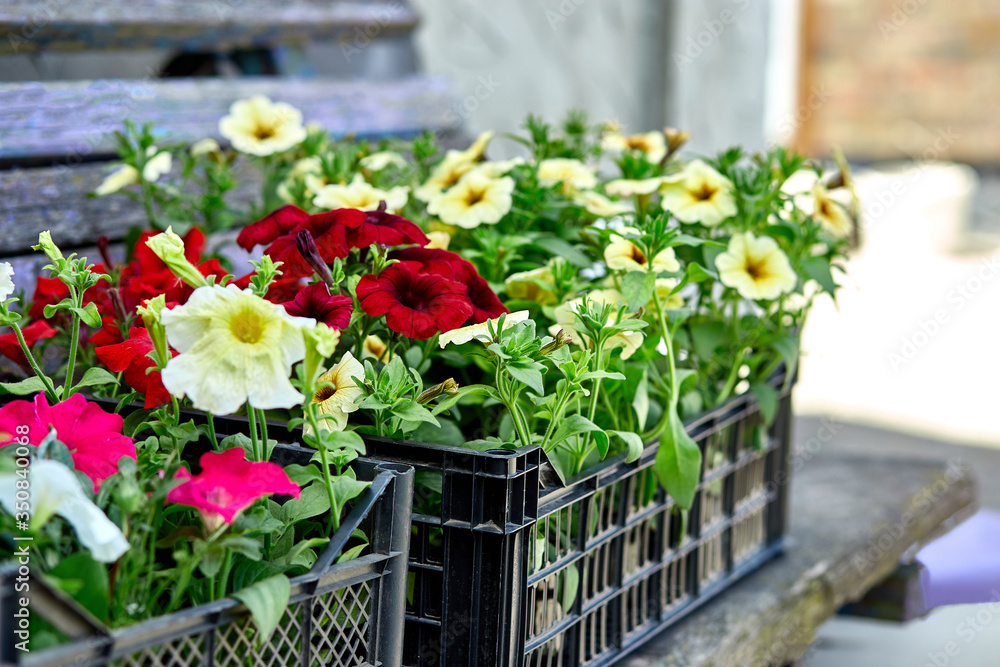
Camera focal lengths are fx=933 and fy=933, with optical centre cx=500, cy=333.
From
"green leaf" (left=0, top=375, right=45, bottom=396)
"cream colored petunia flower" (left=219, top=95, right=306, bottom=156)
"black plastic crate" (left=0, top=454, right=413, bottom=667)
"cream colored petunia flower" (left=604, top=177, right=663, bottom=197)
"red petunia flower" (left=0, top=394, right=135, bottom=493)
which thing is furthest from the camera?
"cream colored petunia flower" (left=219, top=95, right=306, bottom=156)

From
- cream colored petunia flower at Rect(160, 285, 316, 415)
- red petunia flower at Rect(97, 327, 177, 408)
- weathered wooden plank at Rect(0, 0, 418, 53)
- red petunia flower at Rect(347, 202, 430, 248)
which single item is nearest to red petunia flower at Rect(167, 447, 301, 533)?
cream colored petunia flower at Rect(160, 285, 316, 415)

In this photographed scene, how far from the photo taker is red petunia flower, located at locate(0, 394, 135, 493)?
0.59m

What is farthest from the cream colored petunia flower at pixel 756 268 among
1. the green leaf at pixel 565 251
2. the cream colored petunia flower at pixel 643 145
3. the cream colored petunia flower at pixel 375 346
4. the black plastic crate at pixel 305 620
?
the black plastic crate at pixel 305 620

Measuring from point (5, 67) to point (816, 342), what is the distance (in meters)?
4.22

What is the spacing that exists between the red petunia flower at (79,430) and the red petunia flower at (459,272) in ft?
0.91

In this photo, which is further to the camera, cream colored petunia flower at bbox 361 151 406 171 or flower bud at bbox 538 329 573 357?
cream colored petunia flower at bbox 361 151 406 171

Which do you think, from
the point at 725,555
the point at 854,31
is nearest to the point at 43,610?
the point at 725,555

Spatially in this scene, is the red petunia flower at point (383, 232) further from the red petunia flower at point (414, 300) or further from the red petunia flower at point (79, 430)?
the red petunia flower at point (79, 430)

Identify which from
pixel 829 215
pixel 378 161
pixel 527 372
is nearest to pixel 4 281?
pixel 527 372

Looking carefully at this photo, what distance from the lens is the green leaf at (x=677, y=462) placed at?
0.84 metres

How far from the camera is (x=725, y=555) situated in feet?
3.57

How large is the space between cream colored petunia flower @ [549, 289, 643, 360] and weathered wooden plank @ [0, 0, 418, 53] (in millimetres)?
819

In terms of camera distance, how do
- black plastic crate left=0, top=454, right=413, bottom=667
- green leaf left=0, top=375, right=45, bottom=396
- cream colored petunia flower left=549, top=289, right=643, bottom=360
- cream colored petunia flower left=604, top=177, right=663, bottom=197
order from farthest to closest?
cream colored petunia flower left=604, top=177, right=663, bottom=197, cream colored petunia flower left=549, top=289, right=643, bottom=360, green leaf left=0, top=375, right=45, bottom=396, black plastic crate left=0, top=454, right=413, bottom=667

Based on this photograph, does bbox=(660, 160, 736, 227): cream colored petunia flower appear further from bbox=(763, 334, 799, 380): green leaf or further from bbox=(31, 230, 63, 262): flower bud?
bbox=(31, 230, 63, 262): flower bud
